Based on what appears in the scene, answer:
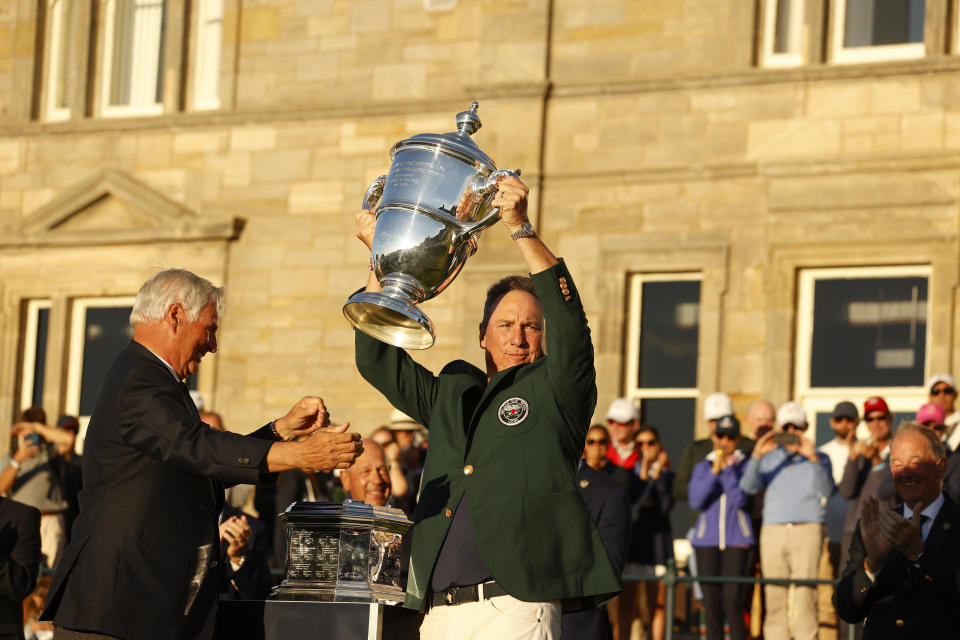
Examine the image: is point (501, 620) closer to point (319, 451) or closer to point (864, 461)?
point (319, 451)

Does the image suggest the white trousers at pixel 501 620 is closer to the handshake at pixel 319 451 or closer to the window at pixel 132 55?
the handshake at pixel 319 451

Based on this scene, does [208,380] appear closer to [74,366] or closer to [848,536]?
[74,366]

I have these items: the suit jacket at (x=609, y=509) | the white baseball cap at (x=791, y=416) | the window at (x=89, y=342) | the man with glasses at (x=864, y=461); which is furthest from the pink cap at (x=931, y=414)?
the window at (x=89, y=342)

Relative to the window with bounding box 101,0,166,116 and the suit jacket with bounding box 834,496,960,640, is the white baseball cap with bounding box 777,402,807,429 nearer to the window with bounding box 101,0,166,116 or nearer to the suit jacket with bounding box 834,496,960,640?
the suit jacket with bounding box 834,496,960,640

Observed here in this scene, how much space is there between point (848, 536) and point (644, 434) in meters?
2.07

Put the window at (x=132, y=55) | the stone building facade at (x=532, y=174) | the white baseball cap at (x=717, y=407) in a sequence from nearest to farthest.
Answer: the white baseball cap at (x=717, y=407)
the stone building facade at (x=532, y=174)
the window at (x=132, y=55)

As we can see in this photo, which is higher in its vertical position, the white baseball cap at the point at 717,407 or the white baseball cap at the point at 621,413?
the white baseball cap at the point at 717,407

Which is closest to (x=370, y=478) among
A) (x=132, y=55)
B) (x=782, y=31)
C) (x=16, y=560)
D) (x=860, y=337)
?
(x=16, y=560)

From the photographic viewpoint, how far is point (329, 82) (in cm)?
1850

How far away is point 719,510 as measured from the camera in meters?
12.1

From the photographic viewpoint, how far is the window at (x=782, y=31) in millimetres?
16828

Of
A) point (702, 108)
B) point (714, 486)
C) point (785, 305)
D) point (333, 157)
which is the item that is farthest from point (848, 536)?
point (333, 157)

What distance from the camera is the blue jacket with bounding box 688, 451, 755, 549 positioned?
12055 mm

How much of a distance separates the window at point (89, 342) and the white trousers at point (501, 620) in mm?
14144
